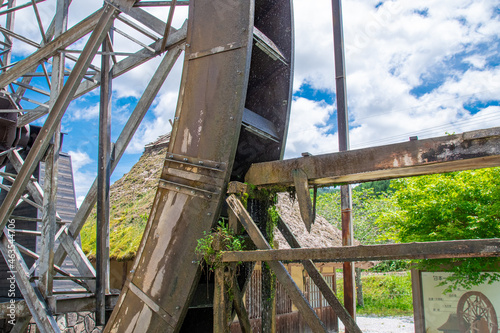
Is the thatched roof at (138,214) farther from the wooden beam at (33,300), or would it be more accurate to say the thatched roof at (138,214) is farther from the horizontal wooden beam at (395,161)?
the horizontal wooden beam at (395,161)

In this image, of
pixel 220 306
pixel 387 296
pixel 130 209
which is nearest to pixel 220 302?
pixel 220 306

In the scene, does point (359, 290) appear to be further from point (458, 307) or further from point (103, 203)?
point (103, 203)

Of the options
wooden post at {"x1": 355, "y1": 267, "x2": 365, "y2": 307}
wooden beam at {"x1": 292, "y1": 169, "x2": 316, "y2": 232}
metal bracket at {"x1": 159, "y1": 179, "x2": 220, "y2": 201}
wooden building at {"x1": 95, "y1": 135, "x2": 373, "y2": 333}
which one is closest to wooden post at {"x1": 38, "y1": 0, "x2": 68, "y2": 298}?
metal bracket at {"x1": 159, "y1": 179, "x2": 220, "y2": 201}

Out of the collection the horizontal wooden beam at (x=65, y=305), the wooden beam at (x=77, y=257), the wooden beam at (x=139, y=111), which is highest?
the wooden beam at (x=139, y=111)

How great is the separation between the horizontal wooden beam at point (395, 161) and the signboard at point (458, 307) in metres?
5.36

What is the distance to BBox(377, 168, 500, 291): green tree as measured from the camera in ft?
26.0

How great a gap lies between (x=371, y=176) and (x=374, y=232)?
29822 millimetres

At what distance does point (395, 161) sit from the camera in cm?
340

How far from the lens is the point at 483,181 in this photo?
902 cm

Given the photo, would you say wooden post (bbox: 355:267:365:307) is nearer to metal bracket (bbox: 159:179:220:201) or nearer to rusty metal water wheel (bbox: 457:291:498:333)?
rusty metal water wheel (bbox: 457:291:498:333)

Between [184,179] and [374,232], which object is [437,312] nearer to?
[184,179]

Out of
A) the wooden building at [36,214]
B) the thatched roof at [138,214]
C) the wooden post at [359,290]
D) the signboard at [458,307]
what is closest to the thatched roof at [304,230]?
the thatched roof at [138,214]

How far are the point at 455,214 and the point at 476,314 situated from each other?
2297 mm

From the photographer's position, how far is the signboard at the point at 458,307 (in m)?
7.61
